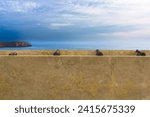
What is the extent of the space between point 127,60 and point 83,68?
854mm

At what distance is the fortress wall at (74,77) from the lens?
6430mm

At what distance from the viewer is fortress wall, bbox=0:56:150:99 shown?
6.43m

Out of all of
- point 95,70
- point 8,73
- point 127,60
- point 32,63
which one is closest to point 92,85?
point 95,70

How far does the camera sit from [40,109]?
629 centimetres

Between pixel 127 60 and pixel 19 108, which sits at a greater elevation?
pixel 127 60

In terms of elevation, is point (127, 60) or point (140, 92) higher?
point (127, 60)

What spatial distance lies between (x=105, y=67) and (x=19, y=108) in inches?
71.4

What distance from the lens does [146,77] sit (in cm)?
649

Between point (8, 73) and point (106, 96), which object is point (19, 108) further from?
point (106, 96)

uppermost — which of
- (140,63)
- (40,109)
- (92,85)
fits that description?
(140,63)

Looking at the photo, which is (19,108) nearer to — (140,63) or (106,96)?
(106,96)

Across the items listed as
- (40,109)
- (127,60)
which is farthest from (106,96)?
(40,109)

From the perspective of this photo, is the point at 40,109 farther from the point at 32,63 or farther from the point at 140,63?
the point at 140,63

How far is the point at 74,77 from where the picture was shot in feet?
21.2
